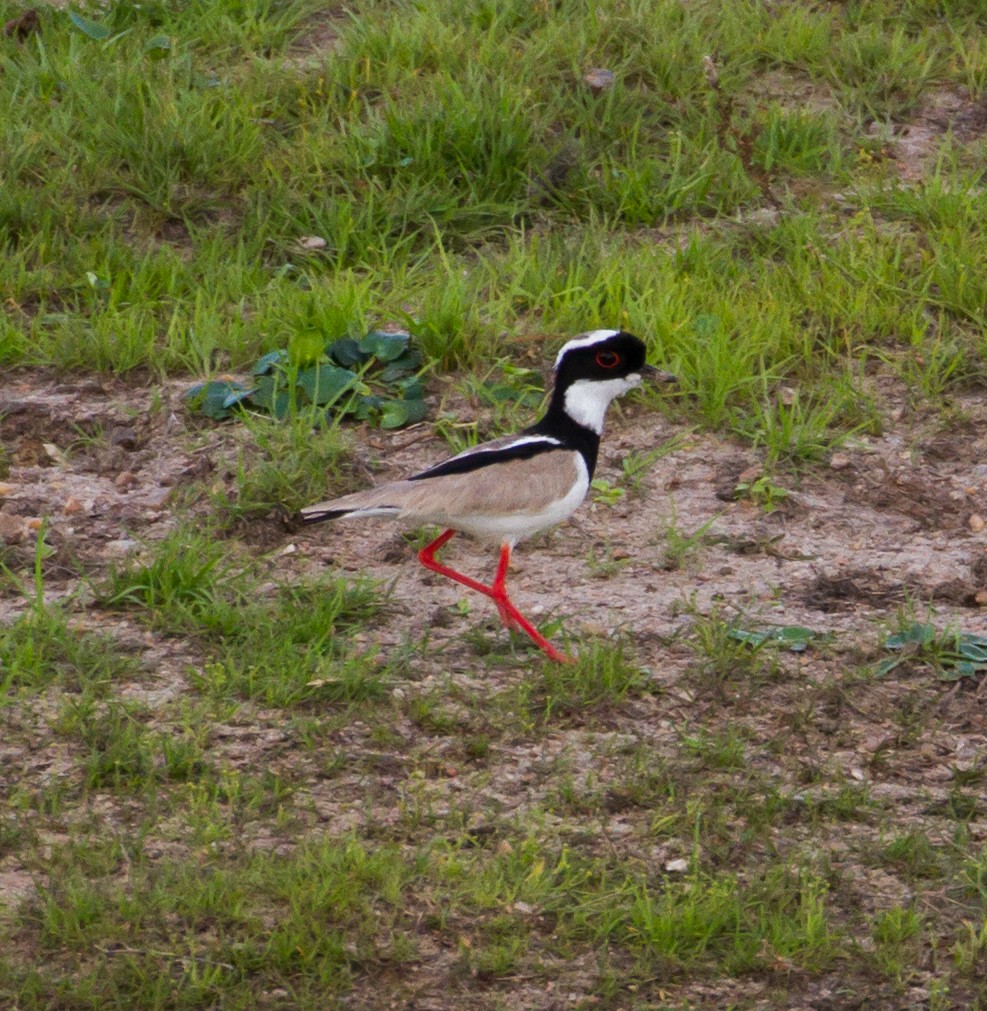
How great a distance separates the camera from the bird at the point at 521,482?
5359mm

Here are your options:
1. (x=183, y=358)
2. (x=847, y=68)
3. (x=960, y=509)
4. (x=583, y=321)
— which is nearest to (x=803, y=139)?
(x=847, y=68)

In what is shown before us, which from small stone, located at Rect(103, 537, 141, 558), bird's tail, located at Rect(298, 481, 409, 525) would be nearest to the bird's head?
bird's tail, located at Rect(298, 481, 409, 525)

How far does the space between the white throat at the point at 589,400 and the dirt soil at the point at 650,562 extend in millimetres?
547

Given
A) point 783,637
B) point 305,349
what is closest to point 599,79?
point 305,349

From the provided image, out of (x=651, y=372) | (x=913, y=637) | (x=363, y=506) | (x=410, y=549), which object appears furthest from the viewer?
(x=410, y=549)

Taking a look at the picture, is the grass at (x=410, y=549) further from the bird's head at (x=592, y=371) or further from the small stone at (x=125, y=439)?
the bird's head at (x=592, y=371)

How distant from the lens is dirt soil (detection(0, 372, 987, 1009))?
195 inches

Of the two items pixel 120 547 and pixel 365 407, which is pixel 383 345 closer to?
pixel 365 407

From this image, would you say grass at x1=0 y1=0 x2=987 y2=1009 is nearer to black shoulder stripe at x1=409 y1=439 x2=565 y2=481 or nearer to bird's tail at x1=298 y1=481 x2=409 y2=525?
bird's tail at x1=298 y1=481 x2=409 y2=525

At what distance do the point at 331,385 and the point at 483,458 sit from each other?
4.37 feet

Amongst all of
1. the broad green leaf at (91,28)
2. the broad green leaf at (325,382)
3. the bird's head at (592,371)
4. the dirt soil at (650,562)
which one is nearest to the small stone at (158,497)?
the dirt soil at (650,562)

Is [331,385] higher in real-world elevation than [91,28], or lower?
lower

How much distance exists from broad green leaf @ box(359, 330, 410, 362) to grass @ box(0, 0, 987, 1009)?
0.32 feet

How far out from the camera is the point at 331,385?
6648mm
